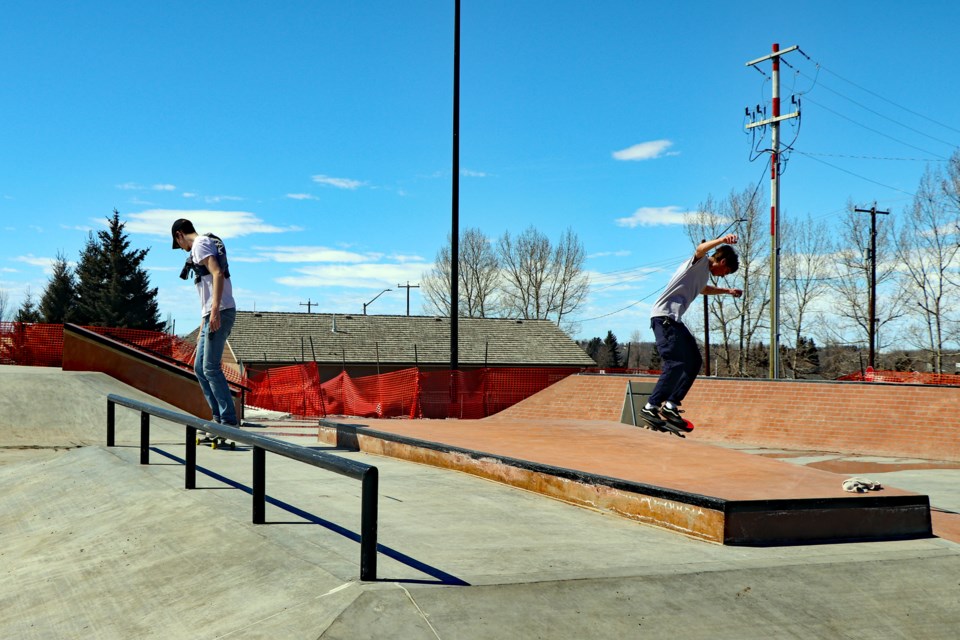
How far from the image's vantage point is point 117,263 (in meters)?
53.1

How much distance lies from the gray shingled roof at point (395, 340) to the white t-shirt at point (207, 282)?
40.9m

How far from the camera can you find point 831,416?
55.0 feet

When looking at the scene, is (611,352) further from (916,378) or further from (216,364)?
(216,364)

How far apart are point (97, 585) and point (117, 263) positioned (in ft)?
177

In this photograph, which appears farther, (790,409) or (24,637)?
(790,409)

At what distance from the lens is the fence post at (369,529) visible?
11.4ft

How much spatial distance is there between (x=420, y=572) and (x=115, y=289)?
54253 mm

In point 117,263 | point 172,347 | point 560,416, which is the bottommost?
point 560,416

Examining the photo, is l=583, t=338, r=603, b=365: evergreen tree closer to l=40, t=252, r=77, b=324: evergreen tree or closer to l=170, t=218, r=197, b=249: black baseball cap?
l=40, t=252, r=77, b=324: evergreen tree

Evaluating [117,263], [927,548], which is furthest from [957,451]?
[117,263]

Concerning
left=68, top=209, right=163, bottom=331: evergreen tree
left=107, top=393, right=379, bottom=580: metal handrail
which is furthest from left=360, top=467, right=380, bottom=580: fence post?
left=68, top=209, right=163, bottom=331: evergreen tree

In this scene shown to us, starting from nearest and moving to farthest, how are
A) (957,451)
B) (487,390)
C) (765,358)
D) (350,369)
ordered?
(957,451)
(487,390)
(350,369)
(765,358)

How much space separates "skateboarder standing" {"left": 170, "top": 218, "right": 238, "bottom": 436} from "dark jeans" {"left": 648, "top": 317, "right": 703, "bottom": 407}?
11.6 ft

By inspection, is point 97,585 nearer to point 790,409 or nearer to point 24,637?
point 24,637
